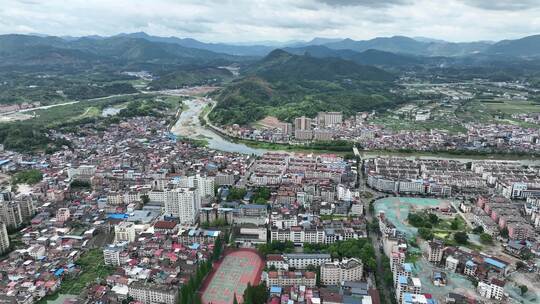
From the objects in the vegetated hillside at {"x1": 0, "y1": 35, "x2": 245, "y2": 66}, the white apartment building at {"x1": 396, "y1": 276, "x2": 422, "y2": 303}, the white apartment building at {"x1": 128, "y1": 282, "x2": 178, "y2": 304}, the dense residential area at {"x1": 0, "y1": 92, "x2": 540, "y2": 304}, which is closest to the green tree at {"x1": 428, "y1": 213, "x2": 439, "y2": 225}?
the dense residential area at {"x1": 0, "y1": 92, "x2": 540, "y2": 304}

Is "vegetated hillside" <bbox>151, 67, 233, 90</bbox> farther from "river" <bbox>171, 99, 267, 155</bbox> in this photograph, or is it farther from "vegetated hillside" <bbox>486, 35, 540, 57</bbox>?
"vegetated hillside" <bbox>486, 35, 540, 57</bbox>

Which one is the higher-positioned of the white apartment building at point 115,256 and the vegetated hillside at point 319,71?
the vegetated hillside at point 319,71

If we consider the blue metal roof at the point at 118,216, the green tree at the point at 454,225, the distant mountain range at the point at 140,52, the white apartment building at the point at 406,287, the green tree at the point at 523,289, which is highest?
the distant mountain range at the point at 140,52

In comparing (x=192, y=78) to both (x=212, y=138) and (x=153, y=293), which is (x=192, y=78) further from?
(x=153, y=293)

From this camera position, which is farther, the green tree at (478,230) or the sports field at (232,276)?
the green tree at (478,230)

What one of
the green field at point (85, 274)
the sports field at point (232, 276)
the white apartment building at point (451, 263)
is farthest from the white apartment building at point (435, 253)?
the green field at point (85, 274)

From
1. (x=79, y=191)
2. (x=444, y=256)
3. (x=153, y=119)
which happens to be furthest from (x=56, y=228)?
(x=153, y=119)

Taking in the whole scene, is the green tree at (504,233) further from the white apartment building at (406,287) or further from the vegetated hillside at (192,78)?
the vegetated hillside at (192,78)
